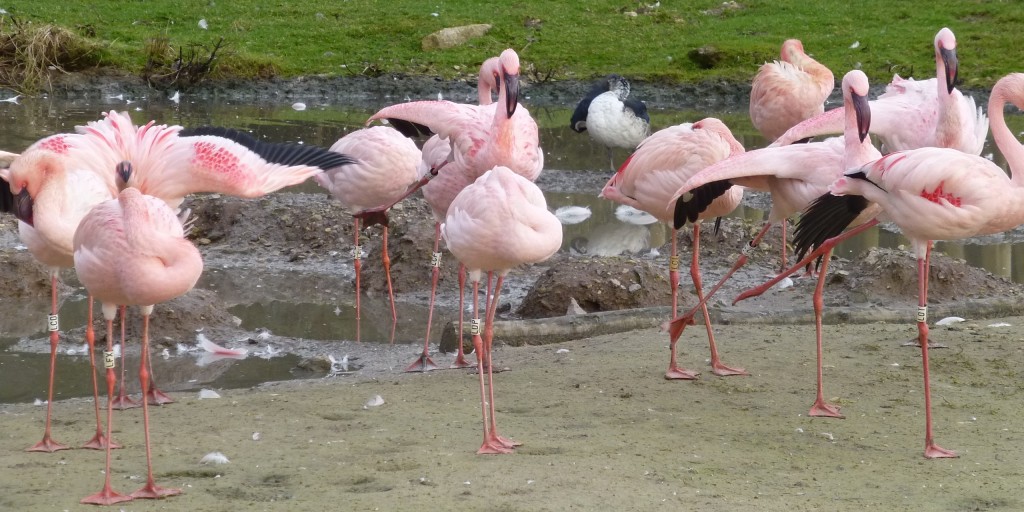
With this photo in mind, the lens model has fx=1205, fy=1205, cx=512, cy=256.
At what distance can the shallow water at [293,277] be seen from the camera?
19.7 feet

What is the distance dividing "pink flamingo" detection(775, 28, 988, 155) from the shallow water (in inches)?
74.0

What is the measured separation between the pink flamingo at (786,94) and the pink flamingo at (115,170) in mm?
4709

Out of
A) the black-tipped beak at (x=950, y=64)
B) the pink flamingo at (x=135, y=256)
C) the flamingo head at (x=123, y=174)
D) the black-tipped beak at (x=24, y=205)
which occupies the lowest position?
the pink flamingo at (x=135, y=256)

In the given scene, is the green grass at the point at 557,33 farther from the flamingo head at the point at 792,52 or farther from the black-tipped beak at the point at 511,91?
the black-tipped beak at the point at 511,91

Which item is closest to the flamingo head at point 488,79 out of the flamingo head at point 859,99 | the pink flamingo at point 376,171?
the pink flamingo at point 376,171

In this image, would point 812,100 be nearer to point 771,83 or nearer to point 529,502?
point 771,83

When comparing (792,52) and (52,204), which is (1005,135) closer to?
(52,204)

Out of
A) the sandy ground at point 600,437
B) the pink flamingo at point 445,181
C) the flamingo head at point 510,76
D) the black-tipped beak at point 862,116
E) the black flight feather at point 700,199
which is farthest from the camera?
the pink flamingo at point 445,181

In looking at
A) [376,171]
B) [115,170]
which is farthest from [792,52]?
[115,170]

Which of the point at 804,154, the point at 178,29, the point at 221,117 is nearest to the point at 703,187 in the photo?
the point at 804,154

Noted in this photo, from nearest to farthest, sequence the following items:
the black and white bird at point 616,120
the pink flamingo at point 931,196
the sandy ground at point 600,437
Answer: the sandy ground at point 600,437
the pink flamingo at point 931,196
the black and white bird at point 616,120

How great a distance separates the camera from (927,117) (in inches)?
261

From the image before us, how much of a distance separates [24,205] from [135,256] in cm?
97

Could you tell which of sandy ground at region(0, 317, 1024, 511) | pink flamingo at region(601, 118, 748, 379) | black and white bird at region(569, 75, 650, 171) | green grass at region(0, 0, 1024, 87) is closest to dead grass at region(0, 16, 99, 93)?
green grass at region(0, 0, 1024, 87)
